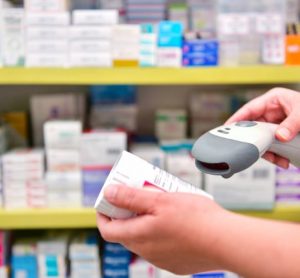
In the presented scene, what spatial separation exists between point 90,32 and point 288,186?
61cm

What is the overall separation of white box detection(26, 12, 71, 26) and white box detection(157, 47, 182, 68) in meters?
0.22

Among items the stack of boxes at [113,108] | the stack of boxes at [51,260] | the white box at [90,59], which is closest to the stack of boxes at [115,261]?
the stack of boxes at [51,260]

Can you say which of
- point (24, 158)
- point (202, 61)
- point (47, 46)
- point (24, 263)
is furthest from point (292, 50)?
point (24, 263)

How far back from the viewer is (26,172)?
A: 3.49 ft

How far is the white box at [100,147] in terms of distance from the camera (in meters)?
1.05

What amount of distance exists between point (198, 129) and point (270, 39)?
336mm

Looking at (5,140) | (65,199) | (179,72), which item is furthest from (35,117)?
(179,72)

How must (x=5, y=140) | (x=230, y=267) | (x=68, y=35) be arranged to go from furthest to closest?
(x=5, y=140)
(x=68, y=35)
(x=230, y=267)

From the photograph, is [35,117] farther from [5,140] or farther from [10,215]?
[10,215]

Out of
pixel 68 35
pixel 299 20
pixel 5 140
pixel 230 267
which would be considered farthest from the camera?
pixel 299 20

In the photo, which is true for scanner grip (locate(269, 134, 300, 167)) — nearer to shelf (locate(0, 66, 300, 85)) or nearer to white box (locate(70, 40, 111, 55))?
shelf (locate(0, 66, 300, 85))

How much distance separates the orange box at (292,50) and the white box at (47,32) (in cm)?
52

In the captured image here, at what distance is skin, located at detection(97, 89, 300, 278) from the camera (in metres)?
0.44

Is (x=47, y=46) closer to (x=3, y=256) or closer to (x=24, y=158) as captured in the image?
(x=24, y=158)
